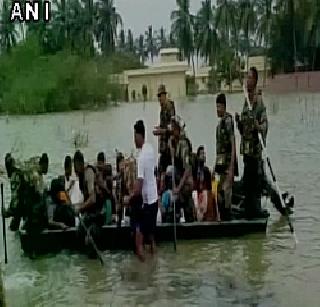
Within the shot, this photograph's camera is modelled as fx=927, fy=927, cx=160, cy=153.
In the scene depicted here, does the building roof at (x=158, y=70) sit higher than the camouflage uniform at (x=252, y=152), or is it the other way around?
the building roof at (x=158, y=70)

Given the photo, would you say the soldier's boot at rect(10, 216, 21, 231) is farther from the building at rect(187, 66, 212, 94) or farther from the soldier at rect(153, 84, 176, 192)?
the building at rect(187, 66, 212, 94)

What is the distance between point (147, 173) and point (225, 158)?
184 cm

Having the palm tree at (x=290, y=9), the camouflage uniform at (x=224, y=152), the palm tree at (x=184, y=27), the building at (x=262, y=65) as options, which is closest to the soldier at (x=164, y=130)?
the camouflage uniform at (x=224, y=152)

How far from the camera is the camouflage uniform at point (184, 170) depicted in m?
10.4

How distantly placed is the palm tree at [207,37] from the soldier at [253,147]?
38803mm

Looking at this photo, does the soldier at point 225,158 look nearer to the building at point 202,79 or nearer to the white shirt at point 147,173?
the white shirt at point 147,173

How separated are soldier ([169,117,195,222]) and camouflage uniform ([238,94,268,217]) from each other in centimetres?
72

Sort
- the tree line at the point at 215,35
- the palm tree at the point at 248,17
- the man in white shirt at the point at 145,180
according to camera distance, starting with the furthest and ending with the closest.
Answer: the palm tree at the point at 248,17 → the tree line at the point at 215,35 → the man in white shirt at the point at 145,180

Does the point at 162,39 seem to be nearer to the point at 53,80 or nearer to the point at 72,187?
the point at 53,80

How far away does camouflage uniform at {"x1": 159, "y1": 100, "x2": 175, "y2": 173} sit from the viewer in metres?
10.7

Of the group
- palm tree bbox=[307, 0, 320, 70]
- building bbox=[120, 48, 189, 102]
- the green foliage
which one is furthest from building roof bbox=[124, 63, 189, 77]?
palm tree bbox=[307, 0, 320, 70]

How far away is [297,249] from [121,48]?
5178cm

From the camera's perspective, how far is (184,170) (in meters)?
10.4

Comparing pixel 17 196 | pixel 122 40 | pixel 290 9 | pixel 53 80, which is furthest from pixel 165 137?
pixel 122 40
